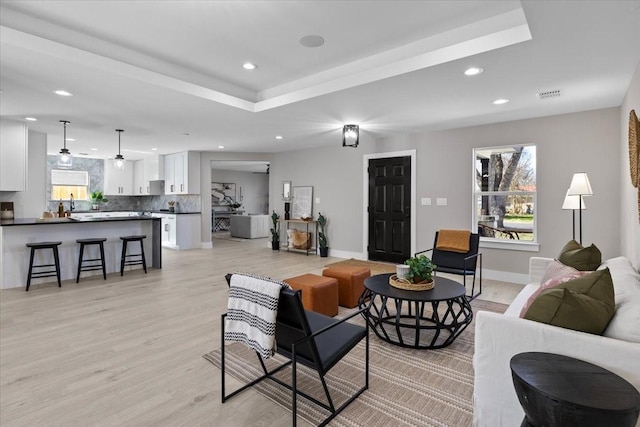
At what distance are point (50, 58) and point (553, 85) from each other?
188 inches

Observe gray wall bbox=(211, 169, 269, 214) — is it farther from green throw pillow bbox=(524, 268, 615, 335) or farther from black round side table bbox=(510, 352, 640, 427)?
black round side table bbox=(510, 352, 640, 427)

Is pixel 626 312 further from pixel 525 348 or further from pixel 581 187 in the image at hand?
pixel 581 187

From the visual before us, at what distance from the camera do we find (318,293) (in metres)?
3.38

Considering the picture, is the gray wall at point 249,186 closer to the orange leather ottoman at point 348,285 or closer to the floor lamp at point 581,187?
the orange leather ottoman at point 348,285

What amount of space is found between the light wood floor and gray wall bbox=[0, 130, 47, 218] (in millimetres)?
2030

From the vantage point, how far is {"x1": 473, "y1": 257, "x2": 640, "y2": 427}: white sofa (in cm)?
142

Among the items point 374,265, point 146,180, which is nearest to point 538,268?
point 374,265

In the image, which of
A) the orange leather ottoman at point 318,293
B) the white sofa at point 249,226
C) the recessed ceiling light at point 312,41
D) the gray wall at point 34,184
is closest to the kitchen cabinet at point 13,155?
the gray wall at point 34,184

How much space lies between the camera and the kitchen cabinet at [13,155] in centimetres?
509

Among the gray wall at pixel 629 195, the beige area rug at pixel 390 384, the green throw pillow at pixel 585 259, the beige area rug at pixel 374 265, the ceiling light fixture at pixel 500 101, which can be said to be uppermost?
the ceiling light fixture at pixel 500 101

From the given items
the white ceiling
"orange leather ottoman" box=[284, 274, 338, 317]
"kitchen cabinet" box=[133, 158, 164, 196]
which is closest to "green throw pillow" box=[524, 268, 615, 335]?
the white ceiling

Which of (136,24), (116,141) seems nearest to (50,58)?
(136,24)

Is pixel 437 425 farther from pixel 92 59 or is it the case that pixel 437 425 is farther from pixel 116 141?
pixel 116 141

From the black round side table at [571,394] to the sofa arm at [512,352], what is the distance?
0.07 m
